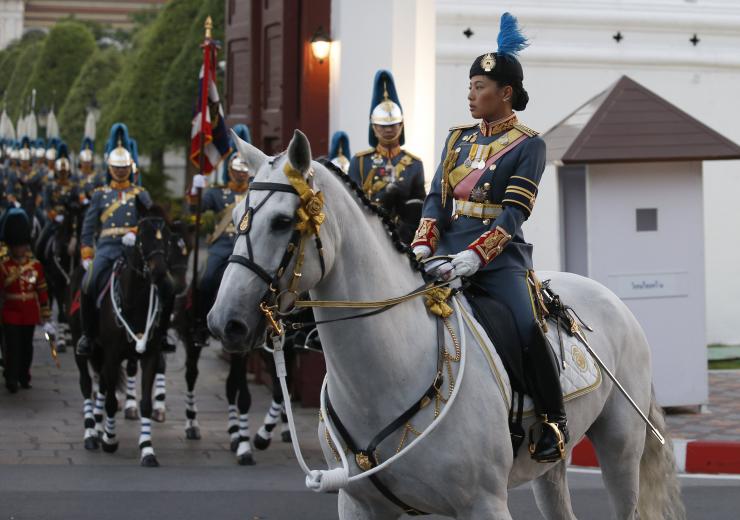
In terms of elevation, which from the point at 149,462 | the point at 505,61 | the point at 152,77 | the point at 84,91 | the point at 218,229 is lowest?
the point at 149,462

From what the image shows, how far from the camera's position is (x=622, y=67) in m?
16.2

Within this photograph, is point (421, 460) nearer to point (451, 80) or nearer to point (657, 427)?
point (657, 427)

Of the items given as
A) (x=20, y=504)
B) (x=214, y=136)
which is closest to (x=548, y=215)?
(x=214, y=136)

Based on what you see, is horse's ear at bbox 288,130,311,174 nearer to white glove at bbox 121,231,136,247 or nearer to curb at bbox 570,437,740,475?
curb at bbox 570,437,740,475

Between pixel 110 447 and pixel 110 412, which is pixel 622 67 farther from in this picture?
pixel 110 447

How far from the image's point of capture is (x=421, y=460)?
523 cm

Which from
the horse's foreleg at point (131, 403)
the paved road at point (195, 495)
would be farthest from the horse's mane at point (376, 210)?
the horse's foreleg at point (131, 403)

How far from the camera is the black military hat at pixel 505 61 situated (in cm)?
589

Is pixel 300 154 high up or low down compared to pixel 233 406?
up

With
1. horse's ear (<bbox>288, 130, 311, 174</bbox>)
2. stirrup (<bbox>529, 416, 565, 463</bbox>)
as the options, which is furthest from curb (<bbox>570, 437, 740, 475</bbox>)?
horse's ear (<bbox>288, 130, 311, 174</bbox>)

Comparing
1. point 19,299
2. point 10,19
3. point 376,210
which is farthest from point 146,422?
point 10,19

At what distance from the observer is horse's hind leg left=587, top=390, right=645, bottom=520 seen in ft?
21.4

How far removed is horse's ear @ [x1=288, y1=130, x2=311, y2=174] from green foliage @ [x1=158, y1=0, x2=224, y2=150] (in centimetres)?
3101

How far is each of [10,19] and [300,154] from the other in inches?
3780
